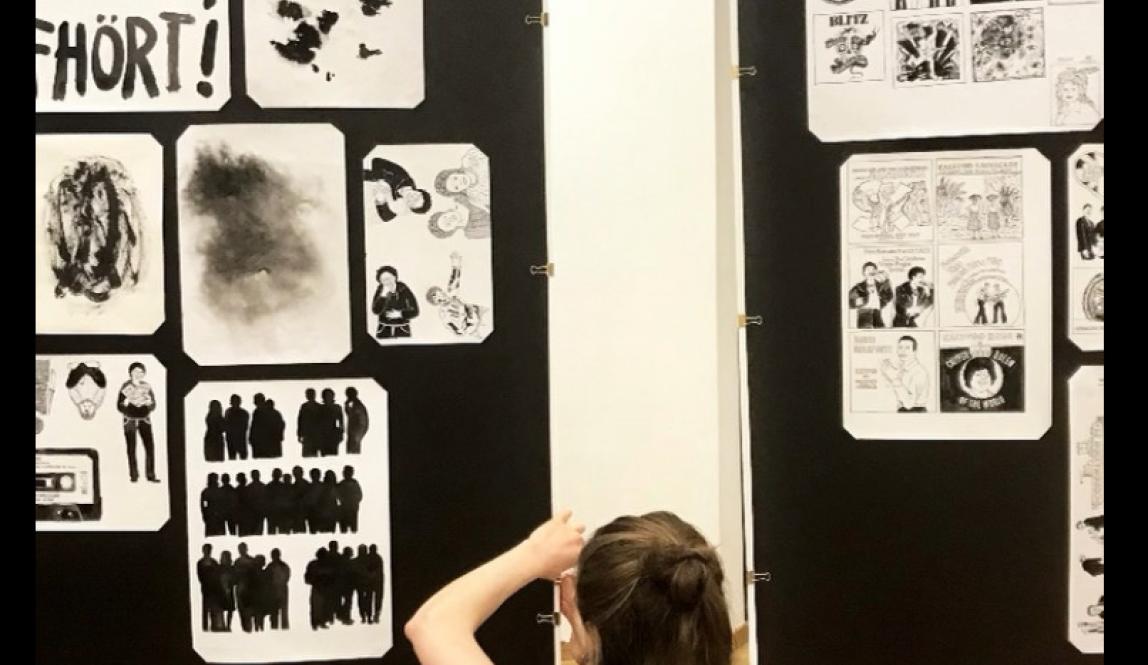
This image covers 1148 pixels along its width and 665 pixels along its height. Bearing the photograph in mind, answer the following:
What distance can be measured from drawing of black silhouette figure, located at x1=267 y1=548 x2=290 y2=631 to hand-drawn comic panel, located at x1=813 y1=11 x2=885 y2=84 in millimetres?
1558

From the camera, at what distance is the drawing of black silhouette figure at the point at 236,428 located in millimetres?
2055

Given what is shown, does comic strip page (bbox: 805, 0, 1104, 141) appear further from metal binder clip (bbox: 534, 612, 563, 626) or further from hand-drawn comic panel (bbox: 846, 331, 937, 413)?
metal binder clip (bbox: 534, 612, 563, 626)

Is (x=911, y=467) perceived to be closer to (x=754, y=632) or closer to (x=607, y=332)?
(x=754, y=632)

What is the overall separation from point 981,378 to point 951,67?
0.66m

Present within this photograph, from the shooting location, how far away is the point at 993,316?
1.99m

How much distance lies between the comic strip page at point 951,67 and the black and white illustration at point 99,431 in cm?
158

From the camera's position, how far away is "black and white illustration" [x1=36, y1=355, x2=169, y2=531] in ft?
6.77

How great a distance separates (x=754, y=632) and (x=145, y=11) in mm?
1885

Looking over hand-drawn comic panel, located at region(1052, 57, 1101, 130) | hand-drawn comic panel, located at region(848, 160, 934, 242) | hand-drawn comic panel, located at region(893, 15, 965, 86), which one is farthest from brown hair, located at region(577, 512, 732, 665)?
hand-drawn comic panel, located at region(1052, 57, 1101, 130)

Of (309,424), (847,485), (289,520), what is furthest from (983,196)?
(289,520)

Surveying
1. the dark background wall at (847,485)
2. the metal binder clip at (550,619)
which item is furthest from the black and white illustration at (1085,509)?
the metal binder clip at (550,619)
